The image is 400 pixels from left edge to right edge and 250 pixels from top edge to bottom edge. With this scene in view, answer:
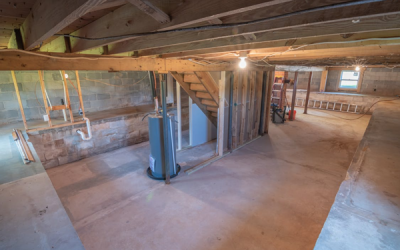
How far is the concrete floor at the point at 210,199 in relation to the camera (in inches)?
89.3

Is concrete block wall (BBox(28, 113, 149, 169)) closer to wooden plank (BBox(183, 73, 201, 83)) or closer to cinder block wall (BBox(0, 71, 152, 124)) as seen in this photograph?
cinder block wall (BBox(0, 71, 152, 124))

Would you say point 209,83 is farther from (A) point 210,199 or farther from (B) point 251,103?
(A) point 210,199

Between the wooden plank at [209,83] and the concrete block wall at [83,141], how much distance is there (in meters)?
2.08

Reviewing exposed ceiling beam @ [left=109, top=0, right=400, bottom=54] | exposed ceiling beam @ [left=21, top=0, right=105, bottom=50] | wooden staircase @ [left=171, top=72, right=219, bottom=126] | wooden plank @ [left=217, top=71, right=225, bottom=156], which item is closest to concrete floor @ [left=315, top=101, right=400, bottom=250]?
exposed ceiling beam @ [left=109, top=0, right=400, bottom=54]

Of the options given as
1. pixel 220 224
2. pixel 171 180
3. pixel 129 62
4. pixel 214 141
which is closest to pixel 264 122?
pixel 214 141

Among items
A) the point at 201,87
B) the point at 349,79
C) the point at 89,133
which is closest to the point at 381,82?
the point at 349,79

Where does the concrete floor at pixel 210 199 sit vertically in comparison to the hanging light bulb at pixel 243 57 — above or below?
below

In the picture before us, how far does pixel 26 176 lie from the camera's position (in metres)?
1.92

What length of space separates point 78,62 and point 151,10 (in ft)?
5.78

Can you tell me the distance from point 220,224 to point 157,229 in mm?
777

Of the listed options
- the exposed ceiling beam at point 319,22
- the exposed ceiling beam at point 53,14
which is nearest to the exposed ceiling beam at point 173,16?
the exposed ceiling beam at point 319,22

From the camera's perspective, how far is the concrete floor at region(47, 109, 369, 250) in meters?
2.27

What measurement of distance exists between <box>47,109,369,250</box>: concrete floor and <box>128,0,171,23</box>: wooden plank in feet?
7.24

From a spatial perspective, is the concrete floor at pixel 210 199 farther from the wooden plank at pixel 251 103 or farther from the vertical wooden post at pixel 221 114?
the wooden plank at pixel 251 103
